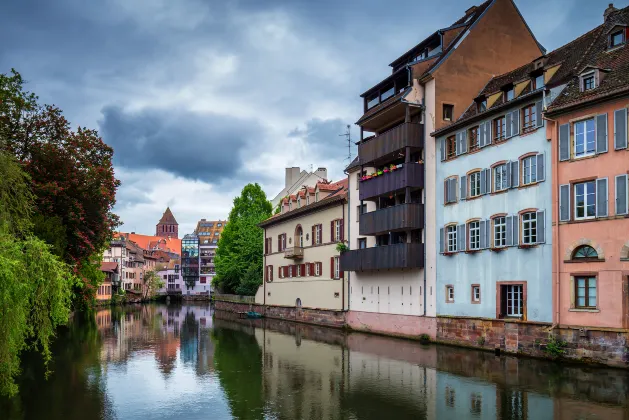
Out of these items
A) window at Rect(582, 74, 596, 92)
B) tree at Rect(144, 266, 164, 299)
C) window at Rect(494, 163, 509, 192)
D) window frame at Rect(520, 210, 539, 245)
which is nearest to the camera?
window at Rect(582, 74, 596, 92)

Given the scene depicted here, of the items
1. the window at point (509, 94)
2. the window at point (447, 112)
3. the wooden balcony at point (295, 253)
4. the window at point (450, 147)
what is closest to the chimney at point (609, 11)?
the window at point (509, 94)

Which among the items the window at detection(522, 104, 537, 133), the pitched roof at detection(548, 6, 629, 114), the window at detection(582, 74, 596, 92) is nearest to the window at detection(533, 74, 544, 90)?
the window at detection(522, 104, 537, 133)

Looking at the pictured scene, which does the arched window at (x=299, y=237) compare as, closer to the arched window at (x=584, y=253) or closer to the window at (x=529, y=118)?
the window at (x=529, y=118)

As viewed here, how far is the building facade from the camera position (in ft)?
117

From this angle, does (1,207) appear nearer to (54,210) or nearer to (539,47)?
(54,210)

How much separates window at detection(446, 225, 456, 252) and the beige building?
13378mm

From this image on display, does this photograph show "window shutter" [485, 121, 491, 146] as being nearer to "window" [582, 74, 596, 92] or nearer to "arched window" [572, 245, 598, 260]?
"window" [582, 74, 596, 92]

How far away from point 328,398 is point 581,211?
45.7 ft

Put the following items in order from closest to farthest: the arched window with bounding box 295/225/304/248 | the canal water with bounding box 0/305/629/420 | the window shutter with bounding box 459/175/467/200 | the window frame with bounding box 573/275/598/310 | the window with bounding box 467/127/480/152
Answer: the canal water with bounding box 0/305/629/420
the window frame with bounding box 573/275/598/310
the window with bounding box 467/127/480/152
the window shutter with bounding box 459/175/467/200
the arched window with bounding box 295/225/304/248

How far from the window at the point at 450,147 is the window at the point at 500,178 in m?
3.80

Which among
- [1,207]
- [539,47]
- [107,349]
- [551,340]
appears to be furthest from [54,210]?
[539,47]

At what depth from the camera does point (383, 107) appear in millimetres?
38719

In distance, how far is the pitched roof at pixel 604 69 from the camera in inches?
975

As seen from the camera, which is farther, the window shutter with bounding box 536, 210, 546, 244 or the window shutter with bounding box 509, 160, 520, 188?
the window shutter with bounding box 509, 160, 520, 188
